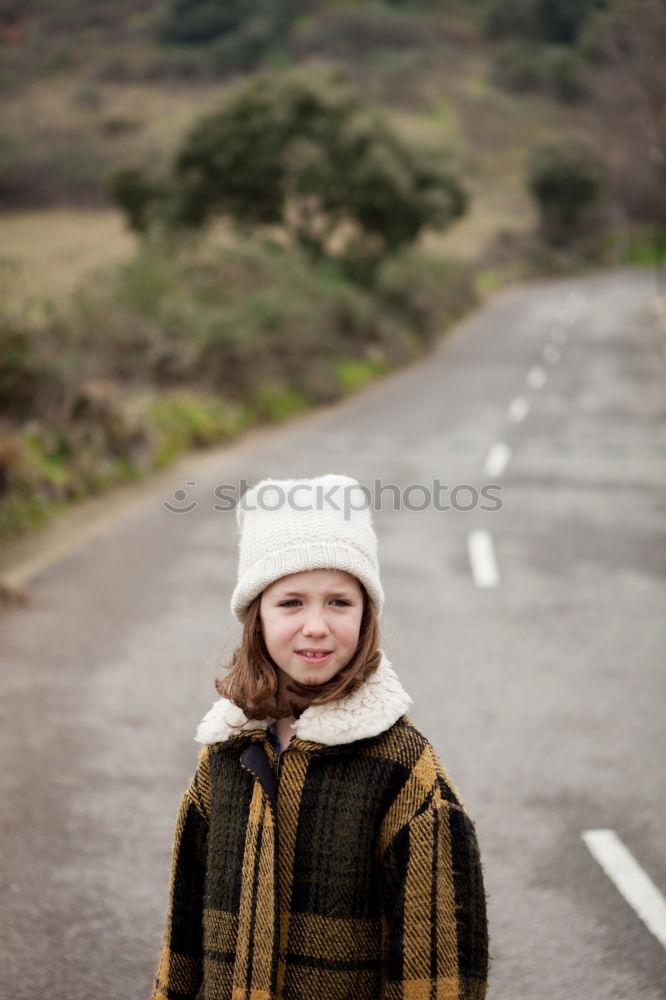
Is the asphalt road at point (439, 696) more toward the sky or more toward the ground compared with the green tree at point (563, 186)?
more toward the ground

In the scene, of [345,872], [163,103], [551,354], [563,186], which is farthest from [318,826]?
[163,103]

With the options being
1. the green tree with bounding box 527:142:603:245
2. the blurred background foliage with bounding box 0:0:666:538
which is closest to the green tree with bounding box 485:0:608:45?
the blurred background foliage with bounding box 0:0:666:538

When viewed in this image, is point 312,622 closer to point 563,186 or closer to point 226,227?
point 226,227

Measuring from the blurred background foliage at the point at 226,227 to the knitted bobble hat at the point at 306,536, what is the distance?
818cm

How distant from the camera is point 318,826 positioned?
85.9 inches

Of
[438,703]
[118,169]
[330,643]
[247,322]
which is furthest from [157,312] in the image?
[118,169]

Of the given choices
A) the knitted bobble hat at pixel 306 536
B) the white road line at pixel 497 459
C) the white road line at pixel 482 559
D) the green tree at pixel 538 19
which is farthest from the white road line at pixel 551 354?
the green tree at pixel 538 19

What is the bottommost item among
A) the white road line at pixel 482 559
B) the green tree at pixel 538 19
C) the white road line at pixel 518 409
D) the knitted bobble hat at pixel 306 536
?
the knitted bobble hat at pixel 306 536

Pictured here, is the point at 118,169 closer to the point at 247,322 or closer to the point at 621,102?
the point at 621,102

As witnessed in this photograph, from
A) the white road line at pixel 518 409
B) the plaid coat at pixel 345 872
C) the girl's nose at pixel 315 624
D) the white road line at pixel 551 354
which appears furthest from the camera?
the white road line at pixel 551 354

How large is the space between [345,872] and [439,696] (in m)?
3.97

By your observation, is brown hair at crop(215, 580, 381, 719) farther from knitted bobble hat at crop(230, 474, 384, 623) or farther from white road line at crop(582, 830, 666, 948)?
white road line at crop(582, 830, 666, 948)

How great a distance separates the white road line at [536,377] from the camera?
2298cm

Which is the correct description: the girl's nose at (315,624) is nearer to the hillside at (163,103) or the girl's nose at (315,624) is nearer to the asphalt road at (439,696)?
the asphalt road at (439,696)
